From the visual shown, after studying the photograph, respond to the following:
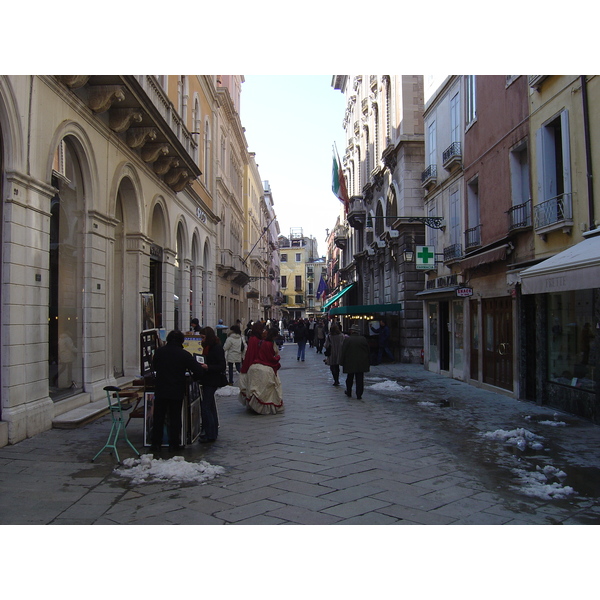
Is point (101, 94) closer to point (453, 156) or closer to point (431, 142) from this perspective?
point (453, 156)

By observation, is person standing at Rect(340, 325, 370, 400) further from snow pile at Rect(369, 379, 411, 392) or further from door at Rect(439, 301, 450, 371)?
door at Rect(439, 301, 450, 371)

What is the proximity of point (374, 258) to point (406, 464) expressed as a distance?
2328cm

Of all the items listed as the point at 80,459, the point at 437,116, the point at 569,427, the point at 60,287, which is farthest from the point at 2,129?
the point at 437,116

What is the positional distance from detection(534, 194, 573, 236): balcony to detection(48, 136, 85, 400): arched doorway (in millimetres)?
8543

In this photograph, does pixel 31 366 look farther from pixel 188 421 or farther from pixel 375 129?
pixel 375 129

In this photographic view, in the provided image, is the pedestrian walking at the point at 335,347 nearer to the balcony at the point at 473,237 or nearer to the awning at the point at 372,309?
the balcony at the point at 473,237

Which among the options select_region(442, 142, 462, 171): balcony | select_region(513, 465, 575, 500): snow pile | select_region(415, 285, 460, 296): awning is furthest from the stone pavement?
select_region(442, 142, 462, 171): balcony

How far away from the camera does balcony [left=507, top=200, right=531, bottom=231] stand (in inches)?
445

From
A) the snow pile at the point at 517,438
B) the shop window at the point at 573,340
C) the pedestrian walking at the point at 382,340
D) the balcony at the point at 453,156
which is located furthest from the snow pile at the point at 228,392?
the pedestrian walking at the point at 382,340

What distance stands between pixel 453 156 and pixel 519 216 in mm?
4490

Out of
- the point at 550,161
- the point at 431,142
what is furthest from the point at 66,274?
the point at 431,142

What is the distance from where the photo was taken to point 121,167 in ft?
40.4

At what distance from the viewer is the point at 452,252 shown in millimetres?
16172

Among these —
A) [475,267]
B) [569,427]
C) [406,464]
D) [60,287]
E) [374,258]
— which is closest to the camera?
[406,464]
